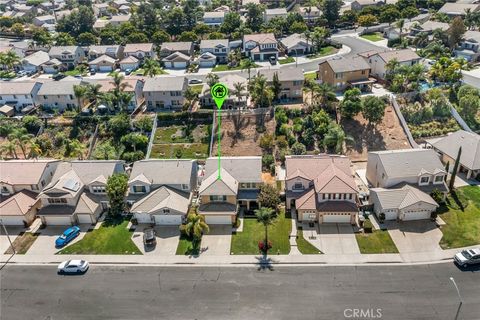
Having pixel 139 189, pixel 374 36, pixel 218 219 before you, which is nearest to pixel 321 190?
pixel 218 219

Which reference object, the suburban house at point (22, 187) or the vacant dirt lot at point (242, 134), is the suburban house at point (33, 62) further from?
the vacant dirt lot at point (242, 134)

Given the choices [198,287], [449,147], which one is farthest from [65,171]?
[449,147]

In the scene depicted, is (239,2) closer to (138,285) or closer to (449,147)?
(449,147)

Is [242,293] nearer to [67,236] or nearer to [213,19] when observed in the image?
[67,236]

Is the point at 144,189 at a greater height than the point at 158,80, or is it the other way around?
the point at 158,80

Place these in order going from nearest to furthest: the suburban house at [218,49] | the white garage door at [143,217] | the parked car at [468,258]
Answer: the parked car at [468,258]
the white garage door at [143,217]
the suburban house at [218,49]

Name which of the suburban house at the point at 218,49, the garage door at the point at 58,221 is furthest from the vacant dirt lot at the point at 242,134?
the suburban house at the point at 218,49

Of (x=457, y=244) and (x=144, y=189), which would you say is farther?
(x=144, y=189)
